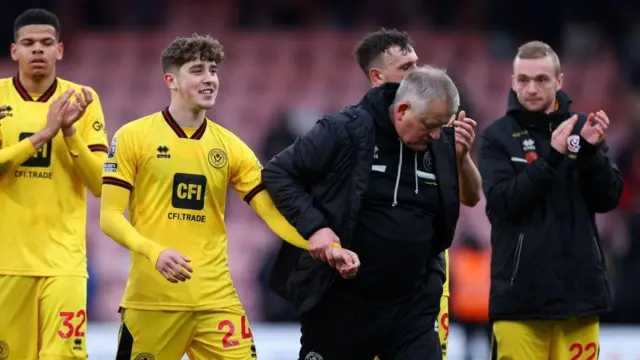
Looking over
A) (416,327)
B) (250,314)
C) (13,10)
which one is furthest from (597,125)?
(13,10)

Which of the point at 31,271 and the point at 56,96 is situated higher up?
the point at 56,96

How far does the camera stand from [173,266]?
6512 millimetres

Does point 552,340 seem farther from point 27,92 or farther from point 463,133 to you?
point 27,92

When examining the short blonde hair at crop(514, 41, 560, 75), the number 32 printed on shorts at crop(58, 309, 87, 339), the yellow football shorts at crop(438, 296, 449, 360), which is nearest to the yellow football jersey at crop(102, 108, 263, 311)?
the number 32 printed on shorts at crop(58, 309, 87, 339)

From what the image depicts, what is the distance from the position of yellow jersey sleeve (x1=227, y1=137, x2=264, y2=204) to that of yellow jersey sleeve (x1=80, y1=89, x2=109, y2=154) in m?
0.99

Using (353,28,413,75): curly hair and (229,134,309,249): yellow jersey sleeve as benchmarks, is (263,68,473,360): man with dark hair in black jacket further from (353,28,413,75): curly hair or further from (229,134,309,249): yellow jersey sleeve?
(353,28,413,75): curly hair

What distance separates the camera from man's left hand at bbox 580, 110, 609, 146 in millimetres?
7336

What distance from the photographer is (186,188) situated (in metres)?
7.12

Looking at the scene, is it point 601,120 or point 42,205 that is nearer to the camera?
point 601,120

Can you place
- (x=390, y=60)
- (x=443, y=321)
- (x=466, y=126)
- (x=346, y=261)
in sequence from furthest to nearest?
(x=390, y=60) < (x=443, y=321) < (x=466, y=126) < (x=346, y=261)

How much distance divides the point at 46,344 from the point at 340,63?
1199 centimetres

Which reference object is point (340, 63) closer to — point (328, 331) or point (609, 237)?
point (609, 237)

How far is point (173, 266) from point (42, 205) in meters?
1.54

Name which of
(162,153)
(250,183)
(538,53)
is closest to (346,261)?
(250,183)
